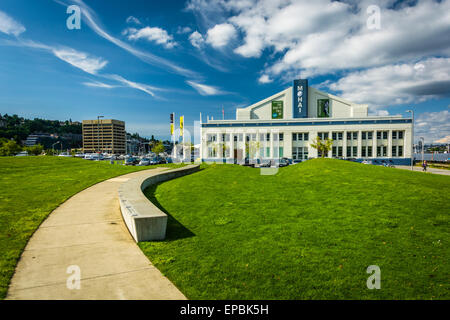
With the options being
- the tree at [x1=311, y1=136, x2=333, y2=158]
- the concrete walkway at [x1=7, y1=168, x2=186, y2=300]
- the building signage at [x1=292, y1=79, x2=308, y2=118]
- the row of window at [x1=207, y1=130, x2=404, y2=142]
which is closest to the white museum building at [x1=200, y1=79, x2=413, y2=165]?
the row of window at [x1=207, y1=130, x2=404, y2=142]

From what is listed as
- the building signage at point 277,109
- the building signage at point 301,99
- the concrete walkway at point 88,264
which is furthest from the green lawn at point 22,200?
the building signage at point 301,99

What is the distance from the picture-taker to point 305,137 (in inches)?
2504

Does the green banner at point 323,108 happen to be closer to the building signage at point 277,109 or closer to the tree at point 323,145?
the building signage at point 277,109

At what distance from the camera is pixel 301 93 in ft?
239

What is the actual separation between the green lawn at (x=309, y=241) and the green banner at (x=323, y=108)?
67.6m

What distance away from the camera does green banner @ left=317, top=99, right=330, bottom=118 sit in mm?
74125

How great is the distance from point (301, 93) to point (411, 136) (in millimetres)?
29425

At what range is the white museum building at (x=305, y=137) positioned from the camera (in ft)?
195

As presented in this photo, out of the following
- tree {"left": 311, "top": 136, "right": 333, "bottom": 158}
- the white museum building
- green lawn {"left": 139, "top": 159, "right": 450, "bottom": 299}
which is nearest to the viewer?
green lawn {"left": 139, "top": 159, "right": 450, "bottom": 299}

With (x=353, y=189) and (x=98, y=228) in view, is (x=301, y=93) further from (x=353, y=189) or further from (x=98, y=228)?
(x=98, y=228)

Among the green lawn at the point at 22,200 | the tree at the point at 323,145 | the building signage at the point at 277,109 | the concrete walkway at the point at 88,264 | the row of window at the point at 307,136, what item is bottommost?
the concrete walkway at the point at 88,264

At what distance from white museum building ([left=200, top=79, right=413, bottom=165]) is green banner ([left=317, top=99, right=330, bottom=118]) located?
638 centimetres

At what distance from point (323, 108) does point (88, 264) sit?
257 feet

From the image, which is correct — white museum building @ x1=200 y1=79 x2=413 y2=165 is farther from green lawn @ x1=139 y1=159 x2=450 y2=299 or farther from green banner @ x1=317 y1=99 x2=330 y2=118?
green lawn @ x1=139 y1=159 x2=450 y2=299
